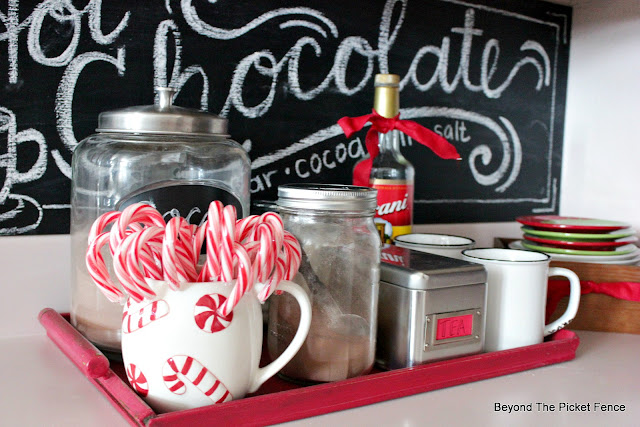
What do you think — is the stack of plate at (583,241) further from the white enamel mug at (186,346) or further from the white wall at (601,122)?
the white enamel mug at (186,346)

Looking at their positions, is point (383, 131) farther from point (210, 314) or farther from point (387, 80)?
point (210, 314)

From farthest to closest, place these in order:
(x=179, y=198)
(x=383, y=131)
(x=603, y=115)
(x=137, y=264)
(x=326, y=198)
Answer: (x=603, y=115) → (x=383, y=131) → (x=179, y=198) → (x=326, y=198) → (x=137, y=264)

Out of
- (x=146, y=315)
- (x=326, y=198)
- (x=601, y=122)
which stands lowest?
(x=146, y=315)

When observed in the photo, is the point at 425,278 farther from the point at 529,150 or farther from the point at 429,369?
the point at 529,150

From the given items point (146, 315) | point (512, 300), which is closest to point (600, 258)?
point (512, 300)

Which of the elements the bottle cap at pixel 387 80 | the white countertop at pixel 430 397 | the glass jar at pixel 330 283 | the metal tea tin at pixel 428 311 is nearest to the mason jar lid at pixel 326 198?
the glass jar at pixel 330 283

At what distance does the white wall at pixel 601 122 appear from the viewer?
127 cm

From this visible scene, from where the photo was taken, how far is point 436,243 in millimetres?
953

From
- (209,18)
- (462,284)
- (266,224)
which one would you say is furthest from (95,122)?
(462,284)

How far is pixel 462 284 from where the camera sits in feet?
2.41

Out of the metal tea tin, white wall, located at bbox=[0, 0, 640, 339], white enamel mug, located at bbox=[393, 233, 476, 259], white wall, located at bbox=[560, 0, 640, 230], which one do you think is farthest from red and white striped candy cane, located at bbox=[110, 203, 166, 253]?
white wall, located at bbox=[560, 0, 640, 230]

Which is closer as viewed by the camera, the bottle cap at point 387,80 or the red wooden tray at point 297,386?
the red wooden tray at point 297,386

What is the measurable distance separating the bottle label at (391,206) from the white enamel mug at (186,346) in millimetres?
411

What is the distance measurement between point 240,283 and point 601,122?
1039 millimetres
